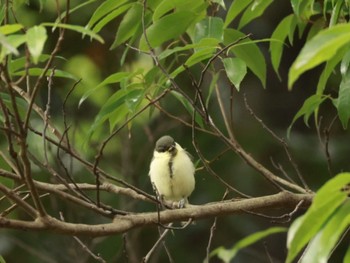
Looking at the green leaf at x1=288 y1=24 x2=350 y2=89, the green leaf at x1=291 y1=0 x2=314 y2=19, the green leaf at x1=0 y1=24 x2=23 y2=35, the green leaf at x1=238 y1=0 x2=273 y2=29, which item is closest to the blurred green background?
the green leaf at x1=291 y1=0 x2=314 y2=19

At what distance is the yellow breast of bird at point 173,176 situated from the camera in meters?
3.89

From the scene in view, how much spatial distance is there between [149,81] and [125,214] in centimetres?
47

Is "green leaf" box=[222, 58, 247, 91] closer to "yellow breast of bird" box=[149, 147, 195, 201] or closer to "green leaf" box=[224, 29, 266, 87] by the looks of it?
"green leaf" box=[224, 29, 266, 87]

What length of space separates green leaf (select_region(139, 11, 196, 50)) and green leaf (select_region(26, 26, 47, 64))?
0.98 meters

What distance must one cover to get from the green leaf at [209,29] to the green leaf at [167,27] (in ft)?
0.18

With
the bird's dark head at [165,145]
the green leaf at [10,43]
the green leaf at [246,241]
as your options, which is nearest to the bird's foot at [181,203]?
the bird's dark head at [165,145]

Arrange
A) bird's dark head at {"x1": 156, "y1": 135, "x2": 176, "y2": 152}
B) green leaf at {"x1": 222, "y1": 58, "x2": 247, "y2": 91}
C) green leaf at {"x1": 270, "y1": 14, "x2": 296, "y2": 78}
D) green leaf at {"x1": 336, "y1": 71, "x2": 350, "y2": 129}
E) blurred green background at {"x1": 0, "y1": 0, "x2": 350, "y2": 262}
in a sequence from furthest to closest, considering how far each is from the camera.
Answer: blurred green background at {"x1": 0, "y1": 0, "x2": 350, "y2": 262} < bird's dark head at {"x1": 156, "y1": 135, "x2": 176, "y2": 152} < green leaf at {"x1": 270, "y1": 14, "x2": 296, "y2": 78} < green leaf at {"x1": 336, "y1": 71, "x2": 350, "y2": 129} < green leaf at {"x1": 222, "y1": 58, "x2": 247, "y2": 91}

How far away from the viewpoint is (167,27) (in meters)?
2.79

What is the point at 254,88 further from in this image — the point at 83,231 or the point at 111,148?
the point at 83,231

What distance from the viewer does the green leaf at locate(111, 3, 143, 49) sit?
2926 millimetres

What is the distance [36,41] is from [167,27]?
1.04 m

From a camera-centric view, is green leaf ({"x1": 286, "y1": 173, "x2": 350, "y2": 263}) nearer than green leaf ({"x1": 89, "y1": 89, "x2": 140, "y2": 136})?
Yes

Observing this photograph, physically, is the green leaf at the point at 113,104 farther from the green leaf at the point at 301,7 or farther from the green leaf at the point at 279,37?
the green leaf at the point at 279,37

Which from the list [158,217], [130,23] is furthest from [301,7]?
[158,217]
